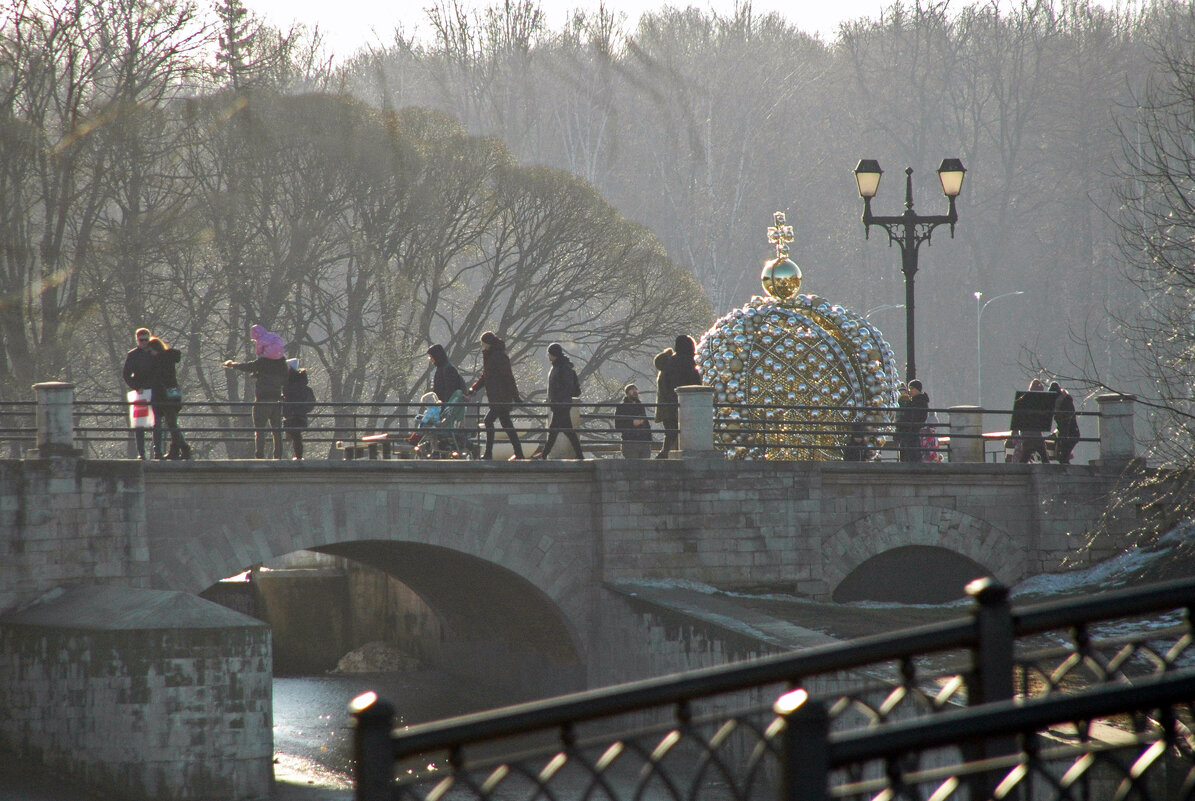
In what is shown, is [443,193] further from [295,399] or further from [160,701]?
[160,701]

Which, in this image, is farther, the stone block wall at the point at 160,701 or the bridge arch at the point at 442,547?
the bridge arch at the point at 442,547

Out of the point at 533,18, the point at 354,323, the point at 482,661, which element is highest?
the point at 533,18

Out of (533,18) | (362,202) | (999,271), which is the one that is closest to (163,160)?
(362,202)

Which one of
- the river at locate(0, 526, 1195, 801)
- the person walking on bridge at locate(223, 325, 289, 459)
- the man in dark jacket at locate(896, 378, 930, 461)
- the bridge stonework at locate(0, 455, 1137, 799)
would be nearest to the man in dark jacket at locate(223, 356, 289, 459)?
the person walking on bridge at locate(223, 325, 289, 459)

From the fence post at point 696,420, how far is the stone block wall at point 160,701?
19.1ft

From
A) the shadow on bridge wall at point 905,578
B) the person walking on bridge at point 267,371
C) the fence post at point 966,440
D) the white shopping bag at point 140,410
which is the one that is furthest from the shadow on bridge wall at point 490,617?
the fence post at point 966,440

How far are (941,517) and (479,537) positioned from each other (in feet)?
19.1

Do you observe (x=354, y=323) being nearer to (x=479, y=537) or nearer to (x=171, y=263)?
(x=171, y=263)

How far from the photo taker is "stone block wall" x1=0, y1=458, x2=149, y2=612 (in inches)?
571

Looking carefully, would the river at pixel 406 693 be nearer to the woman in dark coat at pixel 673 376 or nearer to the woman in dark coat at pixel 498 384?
the woman in dark coat at pixel 673 376

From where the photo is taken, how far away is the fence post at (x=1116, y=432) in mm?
19172

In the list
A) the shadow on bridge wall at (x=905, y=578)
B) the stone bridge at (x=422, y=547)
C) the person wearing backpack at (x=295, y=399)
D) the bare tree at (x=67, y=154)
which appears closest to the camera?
the stone bridge at (x=422, y=547)

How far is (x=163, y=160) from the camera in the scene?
2395 cm

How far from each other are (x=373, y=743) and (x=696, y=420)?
14157mm
